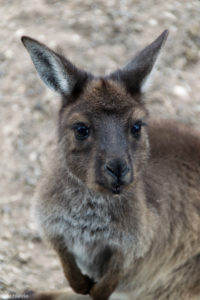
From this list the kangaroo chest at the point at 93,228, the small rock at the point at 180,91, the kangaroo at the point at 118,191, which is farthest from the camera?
the small rock at the point at 180,91

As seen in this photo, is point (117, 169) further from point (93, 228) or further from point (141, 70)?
point (141, 70)

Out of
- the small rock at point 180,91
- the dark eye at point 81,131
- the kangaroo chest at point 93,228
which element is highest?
the dark eye at point 81,131

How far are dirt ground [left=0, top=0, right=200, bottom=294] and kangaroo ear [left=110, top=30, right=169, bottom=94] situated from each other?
2.05 meters

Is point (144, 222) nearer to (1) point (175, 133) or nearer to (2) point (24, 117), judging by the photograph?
(1) point (175, 133)

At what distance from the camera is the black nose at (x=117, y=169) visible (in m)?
3.43

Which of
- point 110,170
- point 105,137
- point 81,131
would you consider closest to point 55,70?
point 81,131

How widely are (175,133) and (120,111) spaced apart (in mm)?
1035

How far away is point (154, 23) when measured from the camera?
7176 mm

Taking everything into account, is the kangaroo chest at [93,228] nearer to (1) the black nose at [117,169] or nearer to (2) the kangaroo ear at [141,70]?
(1) the black nose at [117,169]

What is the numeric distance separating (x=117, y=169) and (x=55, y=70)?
0.87 metres

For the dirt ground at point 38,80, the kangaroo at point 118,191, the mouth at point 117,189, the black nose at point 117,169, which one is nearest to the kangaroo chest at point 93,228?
the kangaroo at point 118,191

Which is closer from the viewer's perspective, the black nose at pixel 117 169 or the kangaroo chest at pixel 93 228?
the black nose at pixel 117 169

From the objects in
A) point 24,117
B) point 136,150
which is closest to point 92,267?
point 136,150

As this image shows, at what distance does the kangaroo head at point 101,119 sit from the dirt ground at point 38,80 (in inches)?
74.3
